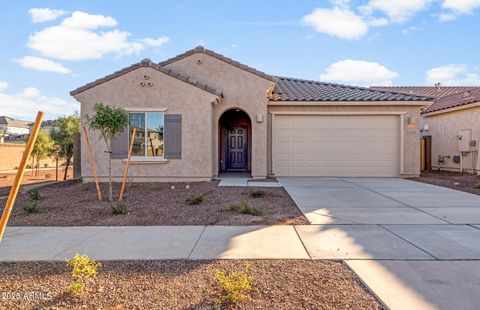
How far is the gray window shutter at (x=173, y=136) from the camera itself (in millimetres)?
12375

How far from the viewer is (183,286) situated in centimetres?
362

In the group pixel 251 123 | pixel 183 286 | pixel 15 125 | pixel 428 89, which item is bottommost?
pixel 183 286

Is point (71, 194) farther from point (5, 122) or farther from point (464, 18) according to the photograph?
point (5, 122)

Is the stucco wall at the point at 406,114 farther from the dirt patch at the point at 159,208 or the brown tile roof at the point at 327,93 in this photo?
the dirt patch at the point at 159,208

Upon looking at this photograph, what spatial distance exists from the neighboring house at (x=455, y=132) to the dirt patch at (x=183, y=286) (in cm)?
1550

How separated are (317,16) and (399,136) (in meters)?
6.42

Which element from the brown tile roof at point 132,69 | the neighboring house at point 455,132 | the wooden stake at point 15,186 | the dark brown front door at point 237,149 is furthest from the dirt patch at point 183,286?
the neighboring house at point 455,132

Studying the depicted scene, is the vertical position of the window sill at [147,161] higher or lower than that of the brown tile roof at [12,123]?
lower

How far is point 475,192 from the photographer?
10211 millimetres

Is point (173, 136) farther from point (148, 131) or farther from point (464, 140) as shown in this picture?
point (464, 140)

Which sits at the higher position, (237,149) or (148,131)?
(148,131)

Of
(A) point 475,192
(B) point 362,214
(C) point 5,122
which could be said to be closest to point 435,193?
(A) point 475,192

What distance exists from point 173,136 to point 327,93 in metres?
7.85

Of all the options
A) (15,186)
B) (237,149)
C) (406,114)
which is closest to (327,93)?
(406,114)
